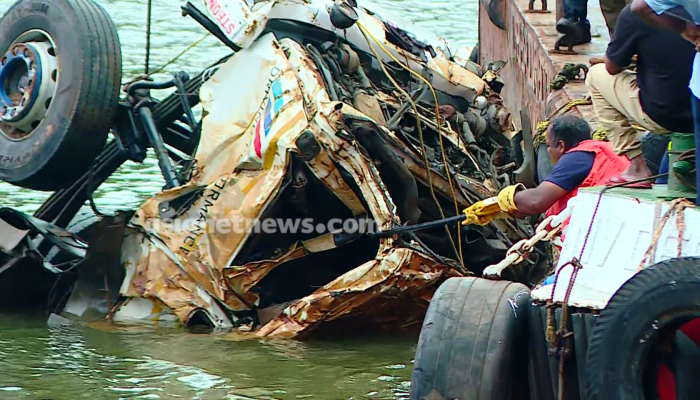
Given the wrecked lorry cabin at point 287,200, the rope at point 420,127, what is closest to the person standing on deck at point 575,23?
the wrecked lorry cabin at point 287,200

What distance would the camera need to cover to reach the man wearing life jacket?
19.5 feet

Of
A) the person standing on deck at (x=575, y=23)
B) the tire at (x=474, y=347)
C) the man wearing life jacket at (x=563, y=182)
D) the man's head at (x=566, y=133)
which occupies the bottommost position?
the tire at (x=474, y=347)

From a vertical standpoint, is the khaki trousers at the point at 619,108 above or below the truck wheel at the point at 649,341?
above

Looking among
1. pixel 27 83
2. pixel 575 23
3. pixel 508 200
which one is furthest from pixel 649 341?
pixel 575 23

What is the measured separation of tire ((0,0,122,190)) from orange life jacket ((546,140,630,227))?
12.3 ft

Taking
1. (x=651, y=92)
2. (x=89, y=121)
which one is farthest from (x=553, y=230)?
(x=89, y=121)

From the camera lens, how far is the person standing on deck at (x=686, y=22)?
4352 mm

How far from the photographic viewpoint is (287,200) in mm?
7715

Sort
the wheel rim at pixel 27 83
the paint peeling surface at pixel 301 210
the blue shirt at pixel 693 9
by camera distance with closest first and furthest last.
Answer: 1. the blue shirt at pixel 693 9
2. the paint peeling surface at pixel 301 210
3. the wheel rim at pixel 27 83

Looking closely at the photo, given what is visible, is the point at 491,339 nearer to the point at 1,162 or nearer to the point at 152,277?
the point at 152,277

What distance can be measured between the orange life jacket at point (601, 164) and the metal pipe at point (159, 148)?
3.16 metres

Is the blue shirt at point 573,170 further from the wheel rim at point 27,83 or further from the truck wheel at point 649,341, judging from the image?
the wheel rim at point 27,83

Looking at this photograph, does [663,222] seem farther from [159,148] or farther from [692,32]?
[159,148]

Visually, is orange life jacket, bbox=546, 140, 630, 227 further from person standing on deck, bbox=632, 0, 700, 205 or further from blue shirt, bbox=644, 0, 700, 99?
blue shirt, bbox=644, 0, 700, 99
